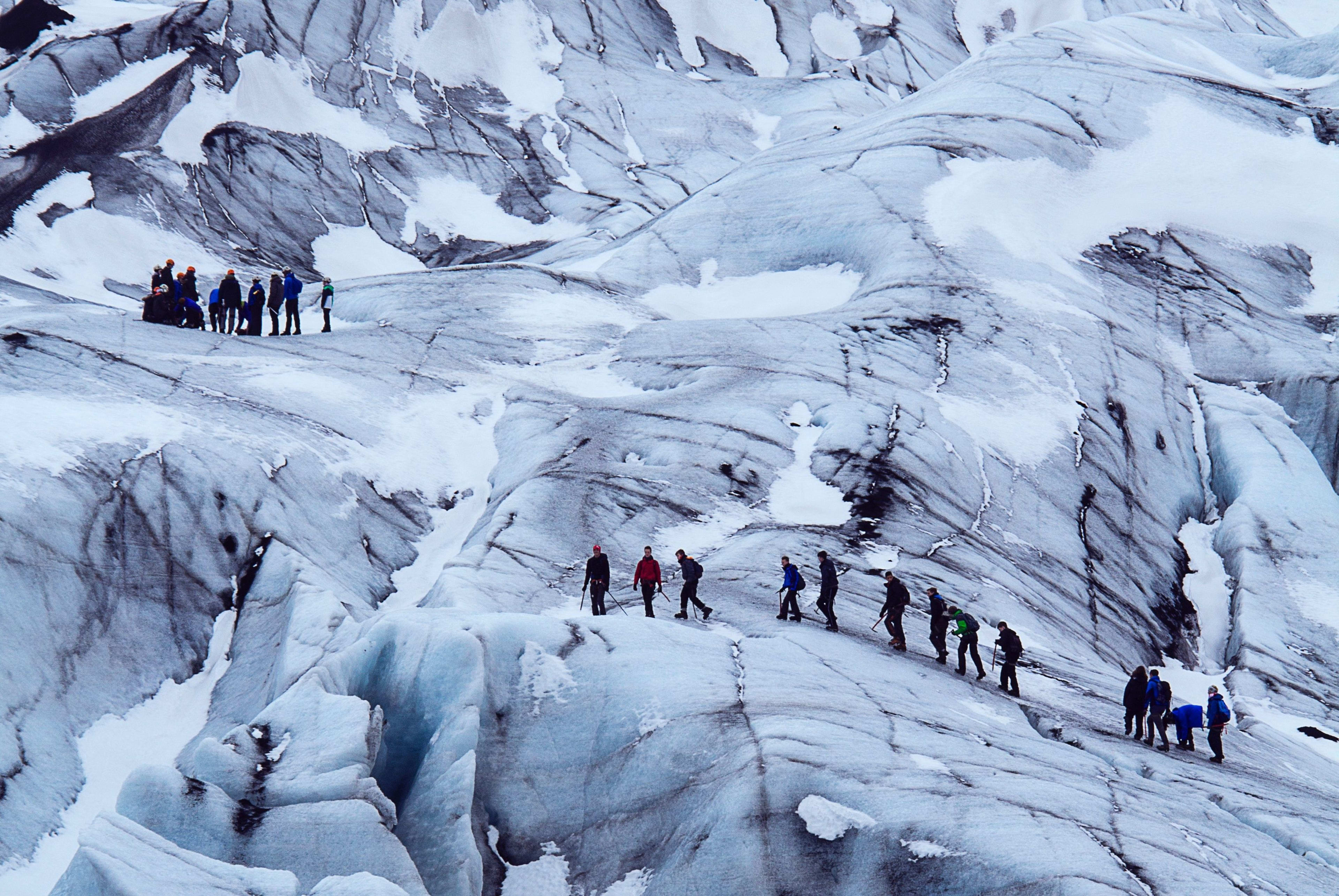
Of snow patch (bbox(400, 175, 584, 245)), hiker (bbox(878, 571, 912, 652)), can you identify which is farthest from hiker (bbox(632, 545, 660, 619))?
snow patch (bbox(400, 175, 584, 245))

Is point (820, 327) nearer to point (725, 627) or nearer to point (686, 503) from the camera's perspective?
point (686, 503)

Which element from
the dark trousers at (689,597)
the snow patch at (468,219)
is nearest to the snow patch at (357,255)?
the snow patch at (468,219)

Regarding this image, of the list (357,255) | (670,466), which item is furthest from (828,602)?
(357,255)

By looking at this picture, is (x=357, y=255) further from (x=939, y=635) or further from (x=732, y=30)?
(x=939, y=635)

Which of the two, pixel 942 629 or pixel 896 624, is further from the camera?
pixel 896 624

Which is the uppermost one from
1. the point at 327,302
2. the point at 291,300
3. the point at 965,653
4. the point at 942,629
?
the point at 291,300

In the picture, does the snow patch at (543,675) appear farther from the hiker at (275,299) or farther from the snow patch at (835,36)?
the snow patch at (835,36)

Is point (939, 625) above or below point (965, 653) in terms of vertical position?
above
